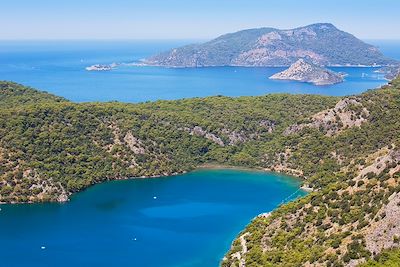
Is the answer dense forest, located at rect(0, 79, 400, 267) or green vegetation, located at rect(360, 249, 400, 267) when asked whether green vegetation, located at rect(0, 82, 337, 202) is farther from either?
green vegetation, located at rect(360, 249, 400, 267)

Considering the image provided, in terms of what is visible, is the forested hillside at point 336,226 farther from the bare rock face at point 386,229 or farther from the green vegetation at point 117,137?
the green vegetation at point 117,137

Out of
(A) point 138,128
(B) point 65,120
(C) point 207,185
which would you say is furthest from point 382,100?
(B) point 65,120

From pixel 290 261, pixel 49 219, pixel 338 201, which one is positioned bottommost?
pixel 49 219

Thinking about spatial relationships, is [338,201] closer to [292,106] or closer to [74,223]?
[74,223]

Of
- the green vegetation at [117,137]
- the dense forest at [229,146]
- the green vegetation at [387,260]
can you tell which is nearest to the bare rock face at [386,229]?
the green vegetation at [387,260]

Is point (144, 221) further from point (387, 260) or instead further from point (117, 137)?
point (387, 260)

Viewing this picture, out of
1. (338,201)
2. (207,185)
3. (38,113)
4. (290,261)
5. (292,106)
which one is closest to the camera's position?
(290,261)

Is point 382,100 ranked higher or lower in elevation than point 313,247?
higher
